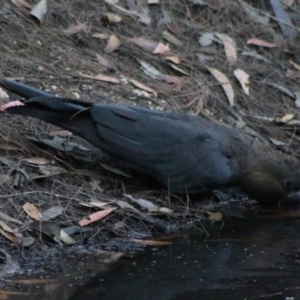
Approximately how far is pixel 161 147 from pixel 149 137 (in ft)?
0.33

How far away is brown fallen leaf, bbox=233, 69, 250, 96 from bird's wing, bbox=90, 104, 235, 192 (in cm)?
141

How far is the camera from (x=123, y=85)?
6.95 metres

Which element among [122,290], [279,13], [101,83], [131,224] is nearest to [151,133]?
[131,224]

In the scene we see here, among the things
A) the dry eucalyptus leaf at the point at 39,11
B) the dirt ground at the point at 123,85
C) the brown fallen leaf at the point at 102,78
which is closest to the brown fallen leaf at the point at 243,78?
the dirt ground at the point at 123,85

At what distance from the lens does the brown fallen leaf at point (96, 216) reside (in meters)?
5.43

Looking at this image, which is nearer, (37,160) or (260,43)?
(37,160)

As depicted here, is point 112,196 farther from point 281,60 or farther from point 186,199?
point 281,60

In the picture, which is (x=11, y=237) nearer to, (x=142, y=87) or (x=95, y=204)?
(x=95, y=204)

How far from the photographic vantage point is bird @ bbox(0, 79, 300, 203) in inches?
232

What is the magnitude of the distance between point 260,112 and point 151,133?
1500 millimetres

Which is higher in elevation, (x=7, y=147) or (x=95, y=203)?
(x=7, y=147)

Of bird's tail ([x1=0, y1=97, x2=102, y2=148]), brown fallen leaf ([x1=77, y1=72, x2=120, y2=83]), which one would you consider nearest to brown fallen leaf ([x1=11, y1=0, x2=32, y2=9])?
brown fallen leaf ([x1=77, y1=72, x2=120, y2=83])

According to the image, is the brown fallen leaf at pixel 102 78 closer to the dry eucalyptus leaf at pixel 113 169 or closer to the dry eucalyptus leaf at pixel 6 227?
the dry eucalyptus leaf at pixel 113 169

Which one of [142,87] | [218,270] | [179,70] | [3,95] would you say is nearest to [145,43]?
[179,70]
